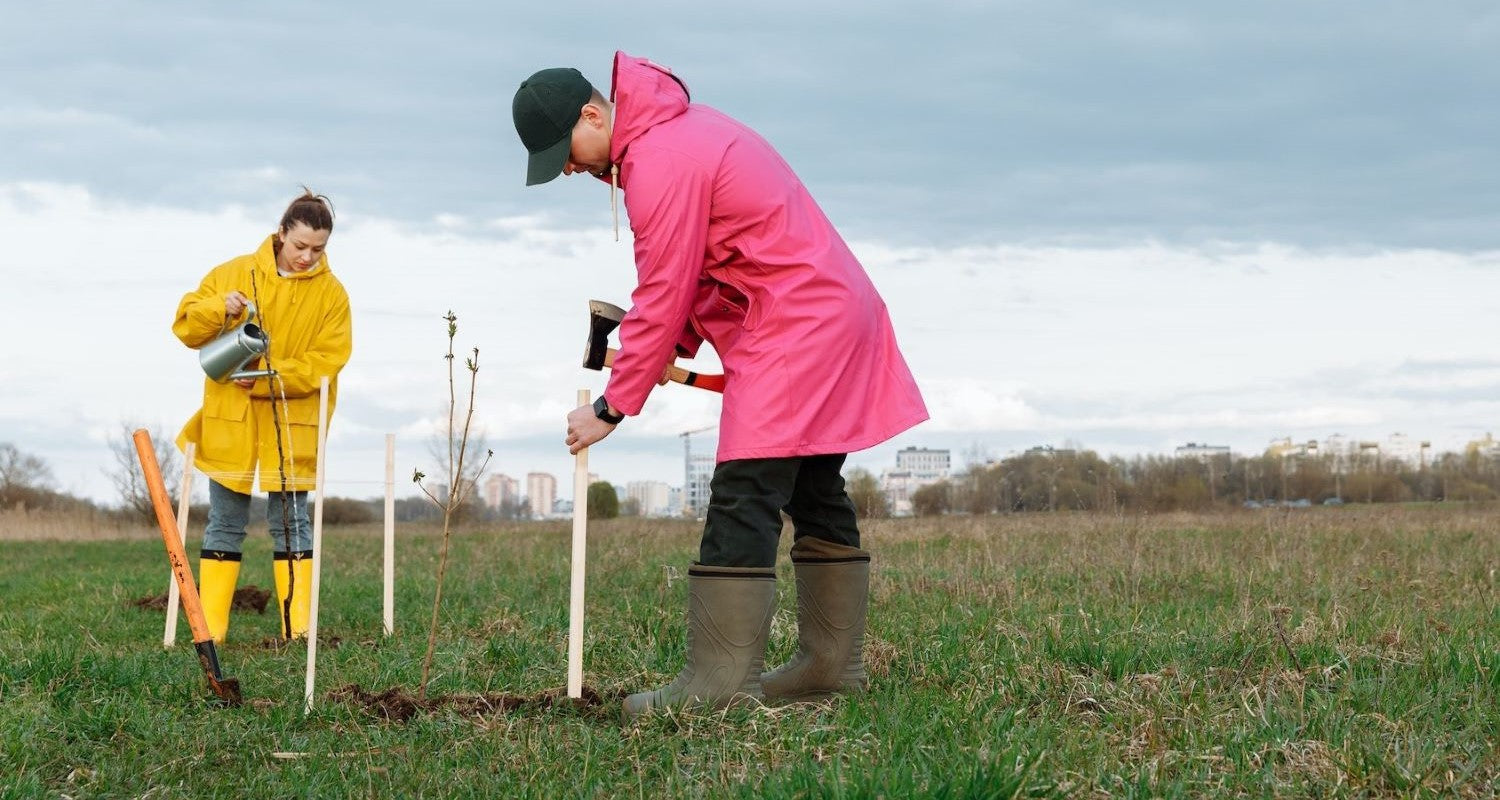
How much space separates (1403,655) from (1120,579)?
2872mm

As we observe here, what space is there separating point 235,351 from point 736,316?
334 cm

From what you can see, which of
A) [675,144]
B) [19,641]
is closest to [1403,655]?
[675,144]

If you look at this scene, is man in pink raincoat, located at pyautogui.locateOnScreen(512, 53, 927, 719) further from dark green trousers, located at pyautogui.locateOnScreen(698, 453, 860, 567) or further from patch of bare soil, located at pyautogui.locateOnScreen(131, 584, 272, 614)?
patch of bare soil, located at pyautogui.locateOnScreen(131, 584, 272, 614)

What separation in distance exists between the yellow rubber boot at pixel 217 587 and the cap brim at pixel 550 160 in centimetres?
357

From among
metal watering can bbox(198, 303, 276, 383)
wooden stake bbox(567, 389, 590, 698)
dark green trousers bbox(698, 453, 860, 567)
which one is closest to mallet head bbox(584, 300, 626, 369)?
wooden stake bbox(567, 389, 590, 698)

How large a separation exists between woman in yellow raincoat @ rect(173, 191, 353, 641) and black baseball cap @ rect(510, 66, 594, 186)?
9.75 ft

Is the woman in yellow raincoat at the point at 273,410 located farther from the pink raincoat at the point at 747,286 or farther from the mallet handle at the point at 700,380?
the pink raincoat at the point at 747,286

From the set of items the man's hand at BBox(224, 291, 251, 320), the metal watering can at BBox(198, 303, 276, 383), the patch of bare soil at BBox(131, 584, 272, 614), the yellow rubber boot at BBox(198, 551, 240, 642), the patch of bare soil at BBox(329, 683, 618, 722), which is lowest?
the patch of bare soil at BBox(131, 584, 272, 614)

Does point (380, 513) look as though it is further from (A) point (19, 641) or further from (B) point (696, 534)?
(A) point (19, 641)

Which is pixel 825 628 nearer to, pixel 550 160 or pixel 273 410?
pixel 550 160

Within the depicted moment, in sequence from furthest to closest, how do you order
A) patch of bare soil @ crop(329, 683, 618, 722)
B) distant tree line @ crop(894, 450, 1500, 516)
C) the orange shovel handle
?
distant tree line @ crop(894, 450, 1500, 516), the orange shovel handle, patch of bare soil @ crop(329, 683, 618, 722)

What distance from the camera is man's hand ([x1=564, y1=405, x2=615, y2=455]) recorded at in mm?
3877

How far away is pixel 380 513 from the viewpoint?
38562 millimetres

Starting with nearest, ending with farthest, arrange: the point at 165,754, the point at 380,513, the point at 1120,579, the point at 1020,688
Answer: the point at 165,754 → the point at 1020,688 → the point at 1120,579 → the point at 380,513
